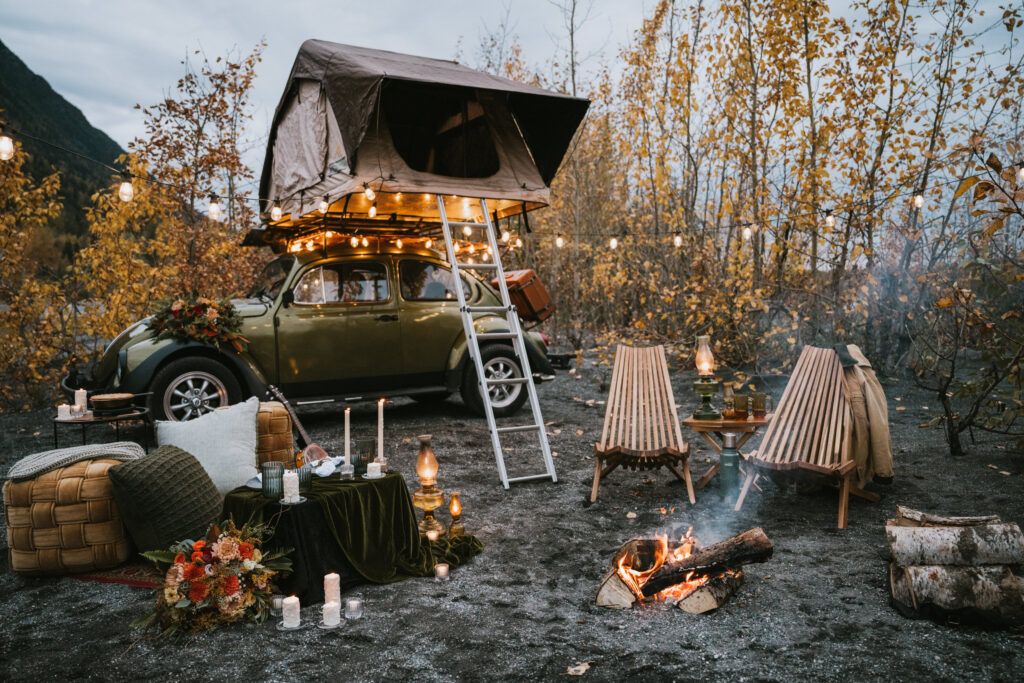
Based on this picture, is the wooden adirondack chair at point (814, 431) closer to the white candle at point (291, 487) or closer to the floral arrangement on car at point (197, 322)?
the white candle at point (291, 487)

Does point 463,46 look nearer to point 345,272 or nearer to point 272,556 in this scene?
point 345,272

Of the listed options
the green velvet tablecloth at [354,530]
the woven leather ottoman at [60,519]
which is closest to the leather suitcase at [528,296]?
the green velvet tablecloth at [354,530]

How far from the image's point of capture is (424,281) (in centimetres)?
802

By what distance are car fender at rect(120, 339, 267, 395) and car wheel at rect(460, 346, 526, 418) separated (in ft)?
7.73

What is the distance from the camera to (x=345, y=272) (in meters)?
7.61

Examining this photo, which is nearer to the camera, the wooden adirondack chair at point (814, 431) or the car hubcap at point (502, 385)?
the wooden adirondack chair at point (814, 431)

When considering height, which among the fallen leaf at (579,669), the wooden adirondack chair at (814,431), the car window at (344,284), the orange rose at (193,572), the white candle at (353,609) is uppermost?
the car window at (344,284)

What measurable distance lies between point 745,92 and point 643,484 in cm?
630

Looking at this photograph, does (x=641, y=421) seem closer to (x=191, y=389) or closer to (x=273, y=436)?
(x=273, y=436)

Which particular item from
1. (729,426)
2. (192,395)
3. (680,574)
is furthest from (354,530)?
(192,395)

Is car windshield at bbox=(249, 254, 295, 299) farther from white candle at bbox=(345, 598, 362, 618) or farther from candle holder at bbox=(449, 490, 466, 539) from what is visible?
white candle at bbox=(345, 598, 362, 618)

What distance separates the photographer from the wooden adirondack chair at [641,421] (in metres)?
5.01

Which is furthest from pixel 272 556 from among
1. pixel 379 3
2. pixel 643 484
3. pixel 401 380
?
pixel 379 3

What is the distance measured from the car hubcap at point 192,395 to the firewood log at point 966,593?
5.81 meters
